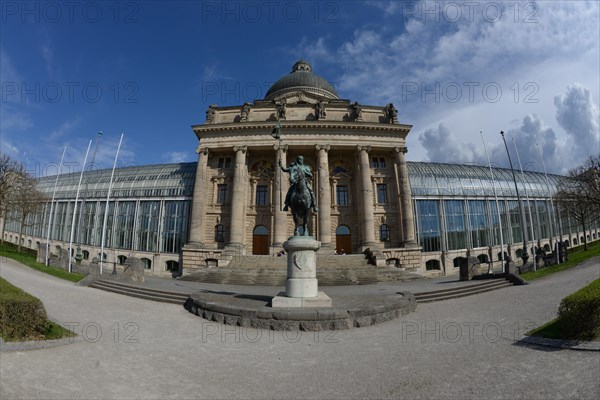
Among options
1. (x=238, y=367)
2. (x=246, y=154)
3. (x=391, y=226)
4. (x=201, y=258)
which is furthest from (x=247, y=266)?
(x=238, y=367)

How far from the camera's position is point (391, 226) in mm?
40156

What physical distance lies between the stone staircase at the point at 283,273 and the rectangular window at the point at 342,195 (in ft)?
32.8

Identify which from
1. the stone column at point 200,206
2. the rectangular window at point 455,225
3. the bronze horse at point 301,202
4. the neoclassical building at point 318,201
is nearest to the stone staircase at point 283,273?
the neoclassical building at point 318,201

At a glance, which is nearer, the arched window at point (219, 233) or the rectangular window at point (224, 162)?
the arched window at point (219, 233)

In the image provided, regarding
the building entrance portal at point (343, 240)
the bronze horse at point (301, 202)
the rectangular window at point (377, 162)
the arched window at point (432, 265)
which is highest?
the rectangular window at point (377, 162)

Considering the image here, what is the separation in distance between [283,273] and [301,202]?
16.1 metres

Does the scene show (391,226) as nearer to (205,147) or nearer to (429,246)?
(429,246)

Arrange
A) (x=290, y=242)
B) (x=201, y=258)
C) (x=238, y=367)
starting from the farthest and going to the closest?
(x=201, y=258), (x=290, y=242), (x=238, y=367)

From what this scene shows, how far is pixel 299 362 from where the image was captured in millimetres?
7219

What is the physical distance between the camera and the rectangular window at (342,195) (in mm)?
41469

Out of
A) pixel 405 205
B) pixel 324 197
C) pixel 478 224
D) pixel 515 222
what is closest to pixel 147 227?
pixel 324 197

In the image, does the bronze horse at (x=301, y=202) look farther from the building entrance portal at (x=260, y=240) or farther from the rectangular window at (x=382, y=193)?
the rectangular window at (x=382, y=193)

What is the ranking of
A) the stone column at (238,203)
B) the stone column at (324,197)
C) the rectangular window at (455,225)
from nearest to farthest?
the stone column at (324,197) → the stone column at (238,203) → the rectangular window at (455,225)

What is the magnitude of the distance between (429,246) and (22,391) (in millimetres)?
43307
